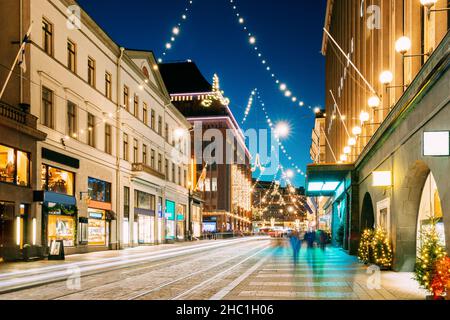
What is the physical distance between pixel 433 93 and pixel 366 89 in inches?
631

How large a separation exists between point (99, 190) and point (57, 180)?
23.1ft

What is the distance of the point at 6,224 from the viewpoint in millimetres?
24656

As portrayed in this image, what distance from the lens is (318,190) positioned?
44500mm

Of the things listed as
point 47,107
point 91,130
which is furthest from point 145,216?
point 47,107

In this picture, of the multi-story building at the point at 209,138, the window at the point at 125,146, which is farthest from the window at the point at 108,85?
the multi-story building at the point at 209,138

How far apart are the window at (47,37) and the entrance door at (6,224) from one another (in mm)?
→ 9219

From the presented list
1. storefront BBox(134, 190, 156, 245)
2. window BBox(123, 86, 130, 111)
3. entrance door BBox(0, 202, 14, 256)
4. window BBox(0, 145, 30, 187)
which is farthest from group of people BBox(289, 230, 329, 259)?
window BBox(123, 86, 130, 111)

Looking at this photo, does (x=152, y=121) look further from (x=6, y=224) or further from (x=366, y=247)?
(x=366, y=247)

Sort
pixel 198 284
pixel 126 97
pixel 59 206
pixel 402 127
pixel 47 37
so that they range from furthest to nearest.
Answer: pixel 126 97
pixel 47 37
pixel 59 206
pixel 402 127
pixel 198 284

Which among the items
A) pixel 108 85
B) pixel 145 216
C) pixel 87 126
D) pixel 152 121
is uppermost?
pixel 108 85

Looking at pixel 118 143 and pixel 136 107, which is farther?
pixel 136 107
